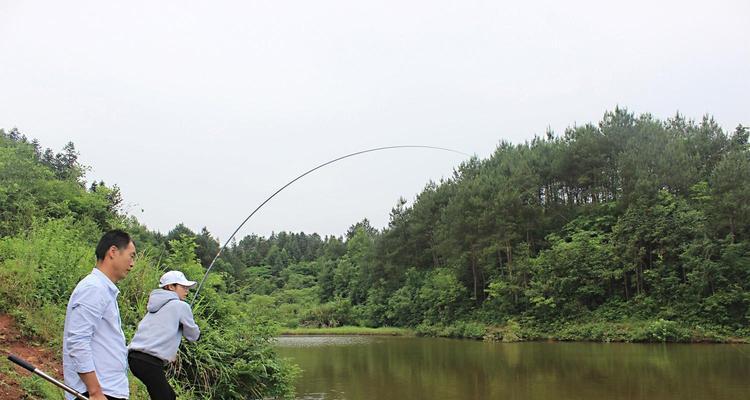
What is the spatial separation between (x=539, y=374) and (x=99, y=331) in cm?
1335

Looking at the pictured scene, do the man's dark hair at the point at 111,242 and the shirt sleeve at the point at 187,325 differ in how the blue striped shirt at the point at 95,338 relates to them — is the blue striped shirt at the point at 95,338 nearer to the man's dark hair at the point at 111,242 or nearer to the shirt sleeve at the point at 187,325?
the man's dark hair at the point at 111,242

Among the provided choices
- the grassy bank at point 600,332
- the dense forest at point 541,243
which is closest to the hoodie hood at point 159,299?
the dense forest at point 541,243

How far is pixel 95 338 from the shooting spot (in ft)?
9.49

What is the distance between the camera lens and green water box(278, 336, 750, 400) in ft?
37.5

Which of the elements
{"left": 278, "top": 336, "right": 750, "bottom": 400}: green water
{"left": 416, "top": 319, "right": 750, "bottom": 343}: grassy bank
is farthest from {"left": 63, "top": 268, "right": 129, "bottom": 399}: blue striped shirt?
{"left": 416, "top": 319, "right": 750, "bottom": 343}: grassy bank

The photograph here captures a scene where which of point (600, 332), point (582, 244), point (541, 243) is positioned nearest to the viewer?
point (600, 332)

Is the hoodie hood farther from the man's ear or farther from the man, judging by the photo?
the man's ear

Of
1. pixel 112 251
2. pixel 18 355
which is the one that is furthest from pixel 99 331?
pixel 18 355

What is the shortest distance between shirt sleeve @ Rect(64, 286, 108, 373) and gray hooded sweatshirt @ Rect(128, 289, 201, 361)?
42.6 inches

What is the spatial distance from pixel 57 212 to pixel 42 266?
552 cm

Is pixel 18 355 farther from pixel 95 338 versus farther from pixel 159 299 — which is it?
pixel 95 338

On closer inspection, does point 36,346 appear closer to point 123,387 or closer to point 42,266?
point 42,266

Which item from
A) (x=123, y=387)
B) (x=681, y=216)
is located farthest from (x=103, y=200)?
(x=681, y=216)

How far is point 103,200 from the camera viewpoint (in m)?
13.5
